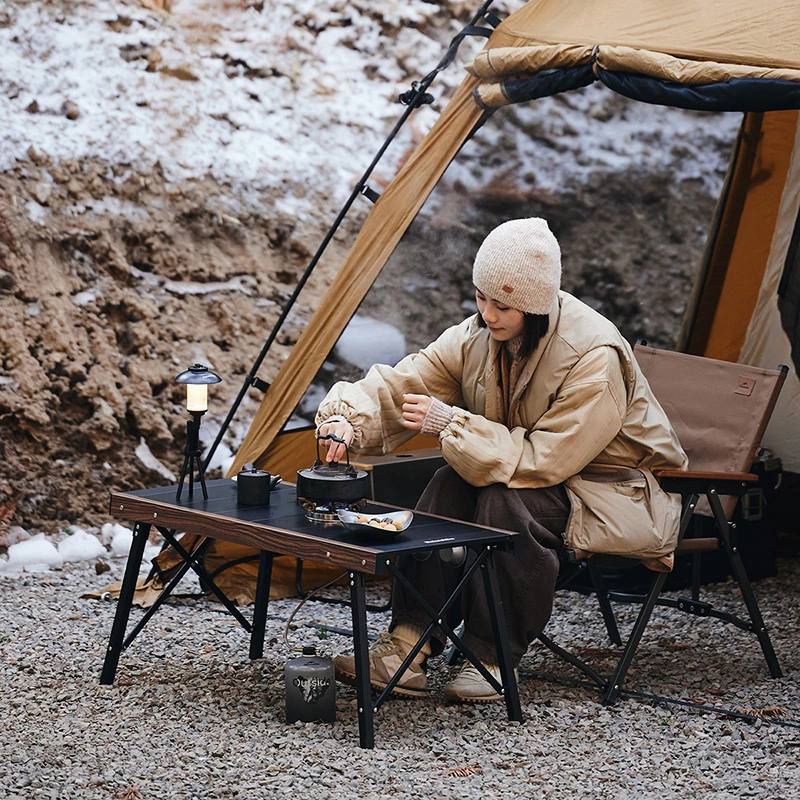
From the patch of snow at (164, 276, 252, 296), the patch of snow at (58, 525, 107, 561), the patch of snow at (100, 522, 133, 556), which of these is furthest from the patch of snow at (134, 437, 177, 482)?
the patch of snow at (164, 276, 252, 296)

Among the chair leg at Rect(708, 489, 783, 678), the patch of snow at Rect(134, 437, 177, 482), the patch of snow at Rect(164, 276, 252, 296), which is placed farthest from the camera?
the patch of snow at Rect(164, 276, 252, 296)

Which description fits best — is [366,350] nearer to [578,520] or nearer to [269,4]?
[578,520]

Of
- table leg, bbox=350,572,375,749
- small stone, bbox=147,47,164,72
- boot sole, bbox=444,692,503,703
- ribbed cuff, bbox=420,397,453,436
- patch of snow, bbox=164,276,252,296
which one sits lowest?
boot sole, bbox=444,692,503,703

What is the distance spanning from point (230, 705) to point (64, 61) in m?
3.87

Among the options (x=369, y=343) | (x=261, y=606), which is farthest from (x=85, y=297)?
(x=261, y=606)

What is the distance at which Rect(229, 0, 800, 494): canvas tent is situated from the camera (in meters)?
3.09

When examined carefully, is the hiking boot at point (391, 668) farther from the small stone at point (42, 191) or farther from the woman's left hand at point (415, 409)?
the small stone at point (42, 191)

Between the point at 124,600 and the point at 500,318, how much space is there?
1212 millimetres

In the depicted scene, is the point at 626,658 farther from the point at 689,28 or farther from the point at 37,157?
the point at 37,157

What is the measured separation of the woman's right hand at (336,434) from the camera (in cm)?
281

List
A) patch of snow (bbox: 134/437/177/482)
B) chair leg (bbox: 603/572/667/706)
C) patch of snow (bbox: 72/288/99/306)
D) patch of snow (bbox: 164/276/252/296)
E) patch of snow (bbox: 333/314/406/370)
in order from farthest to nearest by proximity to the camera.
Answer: patch of snow (bbox: 164/276/252/296)
patch of snow (bbox: 72/288/99/306)
patch of snow (bbox: 134/437/177/482)
patch of snow (bbox: 333/314/406/370)
chair leg (bbox: 603/572/667/706)

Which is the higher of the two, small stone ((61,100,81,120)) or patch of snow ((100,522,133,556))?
small stone ((61,100,81,120))

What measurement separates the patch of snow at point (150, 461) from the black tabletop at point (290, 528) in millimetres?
1884

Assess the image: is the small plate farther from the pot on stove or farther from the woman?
the woman
